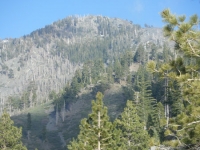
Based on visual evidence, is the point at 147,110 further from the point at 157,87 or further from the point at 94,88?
the point at 94,88

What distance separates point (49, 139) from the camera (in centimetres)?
9881

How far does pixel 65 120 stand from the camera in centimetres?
11450

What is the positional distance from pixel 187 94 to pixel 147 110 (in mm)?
48392

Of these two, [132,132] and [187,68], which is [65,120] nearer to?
[132,132]

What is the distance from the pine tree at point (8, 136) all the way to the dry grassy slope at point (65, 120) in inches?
2085

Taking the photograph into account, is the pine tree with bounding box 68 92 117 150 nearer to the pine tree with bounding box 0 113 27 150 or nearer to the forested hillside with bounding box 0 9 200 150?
the forested hillside with bounding box 0 9 200 150

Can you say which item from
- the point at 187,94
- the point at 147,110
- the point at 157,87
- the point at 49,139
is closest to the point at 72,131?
the point at 49,139

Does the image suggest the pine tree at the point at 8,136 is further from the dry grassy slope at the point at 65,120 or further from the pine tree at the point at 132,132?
the dry grassy slope at the point at 65,120

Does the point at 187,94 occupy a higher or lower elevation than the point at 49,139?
higher

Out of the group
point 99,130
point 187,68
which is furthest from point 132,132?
point 187,68

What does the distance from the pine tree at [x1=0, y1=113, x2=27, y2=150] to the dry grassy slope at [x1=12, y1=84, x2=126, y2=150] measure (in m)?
52.9

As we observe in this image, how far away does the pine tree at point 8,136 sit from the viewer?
3462cm

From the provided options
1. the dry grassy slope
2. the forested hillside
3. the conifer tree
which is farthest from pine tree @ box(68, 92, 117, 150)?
the dry grassy slope

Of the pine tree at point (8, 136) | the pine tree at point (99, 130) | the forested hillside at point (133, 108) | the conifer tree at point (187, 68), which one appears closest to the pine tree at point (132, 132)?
the forested hillside at point (133, 108)
